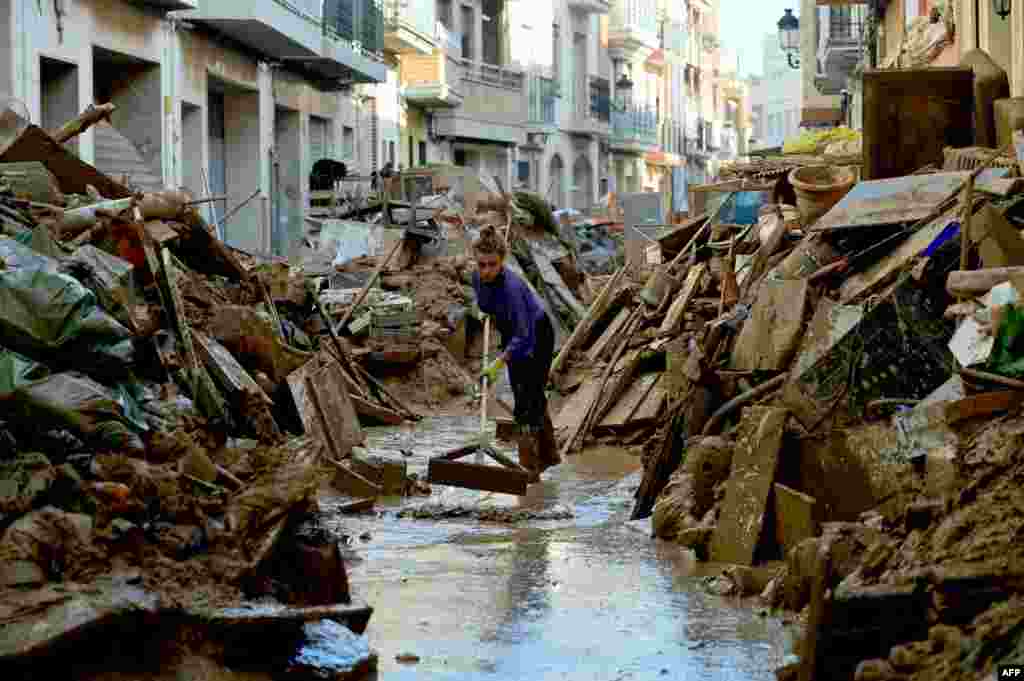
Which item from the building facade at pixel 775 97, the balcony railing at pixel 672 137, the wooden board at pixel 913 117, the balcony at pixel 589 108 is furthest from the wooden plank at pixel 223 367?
the building facade at pixel 775 97

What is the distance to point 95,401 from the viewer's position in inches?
253

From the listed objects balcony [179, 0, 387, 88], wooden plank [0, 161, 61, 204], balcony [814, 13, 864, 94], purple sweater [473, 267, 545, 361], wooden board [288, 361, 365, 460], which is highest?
balcony [814, 13, 864, 94]

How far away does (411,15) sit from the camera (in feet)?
133

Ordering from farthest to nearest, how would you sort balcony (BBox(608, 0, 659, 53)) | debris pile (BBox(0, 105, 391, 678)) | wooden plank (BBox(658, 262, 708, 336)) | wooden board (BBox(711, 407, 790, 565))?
balcony (BBox(608, 0, 659, 53)) < wooden plank (BBox(658, 262, 708, 336)) < wooden board (BBox(711, 407, 790, 565)) < debris pile (BBox(0, 105, 391, 678))

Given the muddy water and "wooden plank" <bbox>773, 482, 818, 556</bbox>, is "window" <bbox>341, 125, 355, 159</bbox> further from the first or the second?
"wooden plank" <bbox>773, 482, 818, 556</bbox>

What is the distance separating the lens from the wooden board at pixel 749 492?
8.30 metres

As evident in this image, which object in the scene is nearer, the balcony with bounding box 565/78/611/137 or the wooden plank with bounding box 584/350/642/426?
the wooden plank with bounding box 584/350/642/426

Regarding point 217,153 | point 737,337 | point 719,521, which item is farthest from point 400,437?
point 217,153

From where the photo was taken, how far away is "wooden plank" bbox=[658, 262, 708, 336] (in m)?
14.3

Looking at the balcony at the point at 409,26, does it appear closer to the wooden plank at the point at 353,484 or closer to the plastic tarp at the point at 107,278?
the wooden plank at the point at 353,484

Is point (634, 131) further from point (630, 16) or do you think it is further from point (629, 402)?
point (629, 402)

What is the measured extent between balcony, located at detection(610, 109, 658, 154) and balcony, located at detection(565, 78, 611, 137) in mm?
1283

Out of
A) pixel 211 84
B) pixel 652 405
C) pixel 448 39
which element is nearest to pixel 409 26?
pixel 448 39

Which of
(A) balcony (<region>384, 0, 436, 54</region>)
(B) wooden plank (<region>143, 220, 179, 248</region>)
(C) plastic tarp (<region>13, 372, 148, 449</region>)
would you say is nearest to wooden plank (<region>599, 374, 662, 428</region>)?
(B) wooden plank (<region>143, 220, 179, 248</region>)
